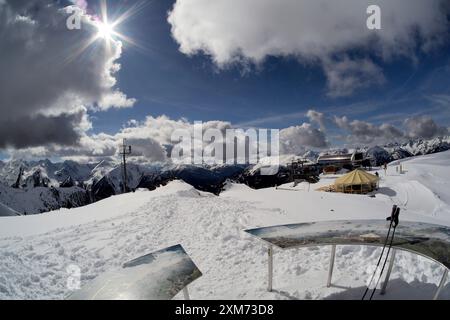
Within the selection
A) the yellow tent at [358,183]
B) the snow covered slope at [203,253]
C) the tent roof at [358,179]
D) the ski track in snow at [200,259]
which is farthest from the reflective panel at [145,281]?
the tent roof at [358,179]

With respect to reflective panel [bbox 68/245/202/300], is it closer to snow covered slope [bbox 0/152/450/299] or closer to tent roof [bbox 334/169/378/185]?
→ snow covered slope [bbox 0/152/450/299]

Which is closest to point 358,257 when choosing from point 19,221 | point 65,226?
point 65,226

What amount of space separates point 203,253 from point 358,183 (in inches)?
1114

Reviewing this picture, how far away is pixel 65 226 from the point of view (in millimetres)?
12125

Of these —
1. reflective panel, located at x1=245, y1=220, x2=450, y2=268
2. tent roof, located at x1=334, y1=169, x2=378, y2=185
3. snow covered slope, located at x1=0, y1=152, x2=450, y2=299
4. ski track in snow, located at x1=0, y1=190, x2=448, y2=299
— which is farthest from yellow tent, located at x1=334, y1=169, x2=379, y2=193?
reflective panel, located at x1=245, y1=220, x2=450, y2=268

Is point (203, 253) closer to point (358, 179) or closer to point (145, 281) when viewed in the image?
point (145, 281)

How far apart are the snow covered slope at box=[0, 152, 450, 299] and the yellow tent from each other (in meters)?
16.5

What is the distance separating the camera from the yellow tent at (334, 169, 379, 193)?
105 feet

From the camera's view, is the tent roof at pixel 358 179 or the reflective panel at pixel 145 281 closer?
the reflective panel at pixel 145 281

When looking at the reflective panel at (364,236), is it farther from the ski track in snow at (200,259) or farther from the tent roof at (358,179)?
the tent roof at (358,179)

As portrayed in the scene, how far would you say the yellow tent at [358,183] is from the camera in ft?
105

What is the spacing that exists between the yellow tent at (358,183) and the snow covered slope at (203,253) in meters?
16.5

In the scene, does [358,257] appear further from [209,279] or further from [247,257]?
[209,279]
